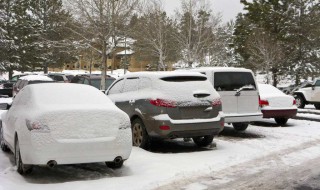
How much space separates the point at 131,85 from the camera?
412 inches

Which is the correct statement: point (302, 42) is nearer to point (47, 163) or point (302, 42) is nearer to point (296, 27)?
point (296, 27)

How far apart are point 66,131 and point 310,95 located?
58.9 ft

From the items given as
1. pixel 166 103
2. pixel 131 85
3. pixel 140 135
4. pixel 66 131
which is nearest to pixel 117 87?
pixel 131 85

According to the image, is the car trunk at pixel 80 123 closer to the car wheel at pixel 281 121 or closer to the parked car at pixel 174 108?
the parked car at pixel 174 108

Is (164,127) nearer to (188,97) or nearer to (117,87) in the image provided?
(188,97)

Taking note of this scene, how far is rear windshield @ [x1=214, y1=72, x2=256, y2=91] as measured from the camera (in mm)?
11570

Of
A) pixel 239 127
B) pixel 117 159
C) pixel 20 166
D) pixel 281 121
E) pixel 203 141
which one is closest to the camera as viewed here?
pixel 20 166

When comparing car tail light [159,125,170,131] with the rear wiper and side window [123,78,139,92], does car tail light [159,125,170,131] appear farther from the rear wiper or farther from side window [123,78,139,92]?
the rear wiper

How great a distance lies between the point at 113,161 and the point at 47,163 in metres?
1.11

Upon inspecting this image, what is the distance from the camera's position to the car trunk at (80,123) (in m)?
6.67

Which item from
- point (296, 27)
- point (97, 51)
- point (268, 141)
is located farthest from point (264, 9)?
point (268, 141)

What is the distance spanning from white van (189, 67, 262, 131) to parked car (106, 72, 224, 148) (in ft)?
5.91

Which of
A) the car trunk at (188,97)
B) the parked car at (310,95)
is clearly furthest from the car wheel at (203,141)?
the parked car at (310,95)

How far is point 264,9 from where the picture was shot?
1763 inches
